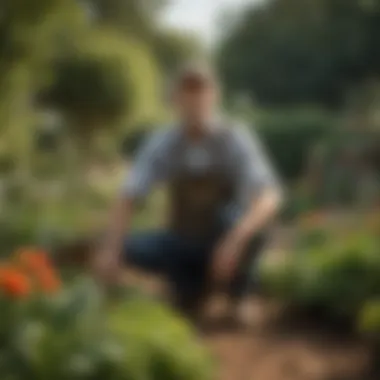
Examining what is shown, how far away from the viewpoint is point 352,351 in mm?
1184

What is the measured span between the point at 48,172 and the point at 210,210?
16 cm

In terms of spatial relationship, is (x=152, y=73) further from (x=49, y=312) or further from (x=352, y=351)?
(x=352, y=351)

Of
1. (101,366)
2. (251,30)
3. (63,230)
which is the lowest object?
(101,366)

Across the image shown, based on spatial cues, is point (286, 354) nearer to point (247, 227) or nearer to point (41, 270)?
point (247, 227)

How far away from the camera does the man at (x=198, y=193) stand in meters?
1.09

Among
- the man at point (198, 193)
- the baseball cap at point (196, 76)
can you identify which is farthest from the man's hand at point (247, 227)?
the baseball cap at point (196, 76)

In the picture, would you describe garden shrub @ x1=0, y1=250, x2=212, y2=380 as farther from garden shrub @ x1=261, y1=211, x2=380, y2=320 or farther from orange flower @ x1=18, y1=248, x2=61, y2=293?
garden shrub @ x1=261, y1=211, x2=380, y2=320

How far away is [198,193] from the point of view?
3.60 feet

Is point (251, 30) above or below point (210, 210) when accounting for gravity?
above

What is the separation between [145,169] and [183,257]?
97 mm

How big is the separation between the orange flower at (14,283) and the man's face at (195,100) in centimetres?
22

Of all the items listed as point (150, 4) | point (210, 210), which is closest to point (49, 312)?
point (210, 210)

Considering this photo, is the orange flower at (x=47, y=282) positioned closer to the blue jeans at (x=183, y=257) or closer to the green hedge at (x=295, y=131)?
the blue jeans at (x=183, y=257)

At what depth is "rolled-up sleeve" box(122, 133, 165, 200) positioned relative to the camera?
1.09 metres
